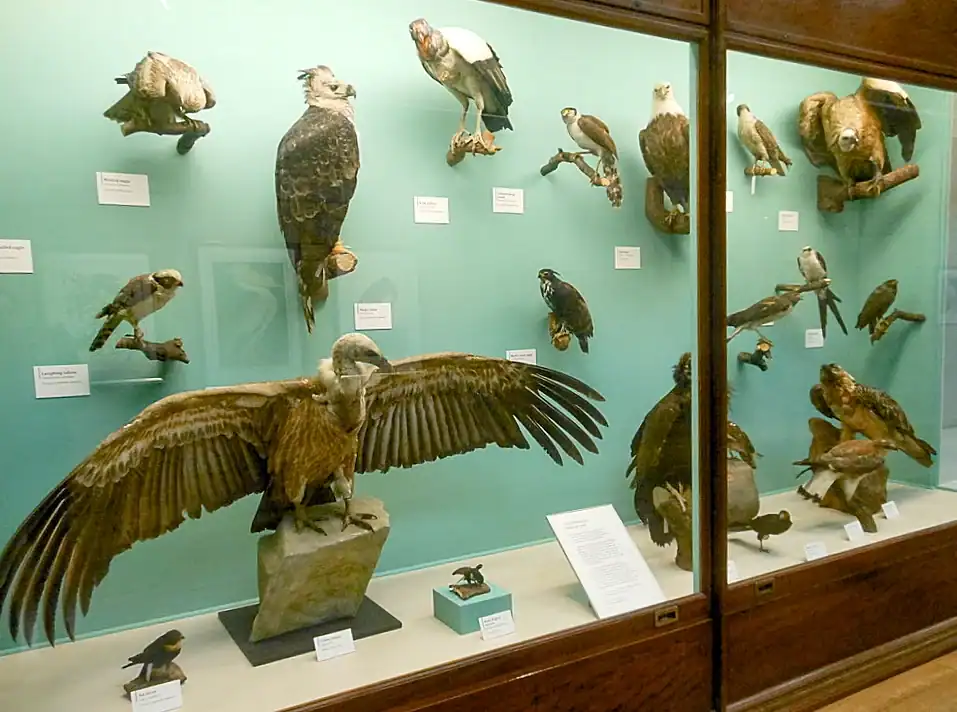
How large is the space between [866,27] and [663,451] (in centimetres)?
116

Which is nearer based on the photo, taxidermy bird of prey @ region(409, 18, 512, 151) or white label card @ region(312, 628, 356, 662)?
white label card @ region(312, 628, 356, 662)

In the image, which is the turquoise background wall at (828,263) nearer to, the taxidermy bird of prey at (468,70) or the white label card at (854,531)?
the white label card at (854,531)

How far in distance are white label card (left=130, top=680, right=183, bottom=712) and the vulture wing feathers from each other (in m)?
0.57

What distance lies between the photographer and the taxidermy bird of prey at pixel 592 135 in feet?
6.44

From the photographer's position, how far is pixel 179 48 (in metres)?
1.46

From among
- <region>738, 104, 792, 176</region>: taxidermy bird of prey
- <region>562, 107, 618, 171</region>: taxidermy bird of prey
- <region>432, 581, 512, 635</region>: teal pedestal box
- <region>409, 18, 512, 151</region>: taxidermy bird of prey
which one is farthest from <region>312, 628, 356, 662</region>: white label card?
<region>738, 104, 792, 176</region>: taxidermy bird of prey

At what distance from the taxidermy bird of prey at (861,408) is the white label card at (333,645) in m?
1.57

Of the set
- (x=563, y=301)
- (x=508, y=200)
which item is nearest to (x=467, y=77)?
(x=508, y=200)

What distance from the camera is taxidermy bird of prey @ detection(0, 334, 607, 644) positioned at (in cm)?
138

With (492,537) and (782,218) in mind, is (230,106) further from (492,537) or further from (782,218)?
(782,218)

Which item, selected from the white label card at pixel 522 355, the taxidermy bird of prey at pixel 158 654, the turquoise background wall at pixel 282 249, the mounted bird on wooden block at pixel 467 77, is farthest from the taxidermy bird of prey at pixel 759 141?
the taxidermy bird of prey at pixel 158 654

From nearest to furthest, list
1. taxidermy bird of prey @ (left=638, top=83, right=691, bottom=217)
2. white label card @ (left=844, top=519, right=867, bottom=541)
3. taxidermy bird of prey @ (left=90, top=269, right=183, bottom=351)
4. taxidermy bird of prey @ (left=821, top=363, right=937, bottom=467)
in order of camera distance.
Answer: taxidermy bird of prey @ (left=90, top=269, right=183, bottom=351), taxidermy bird of prey @ (left=638, top=83, right=691, bottom=217), white label card @ (left=844, top=519, right=867, bottom=541), taxidermy bird of prey @ (left=821, top=363, right=937, bottom=467)

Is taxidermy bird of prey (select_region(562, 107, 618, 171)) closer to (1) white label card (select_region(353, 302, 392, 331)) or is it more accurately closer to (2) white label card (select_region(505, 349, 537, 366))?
(2) white label card (select_region(505, 349, 537, 366))

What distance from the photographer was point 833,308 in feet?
7.55
